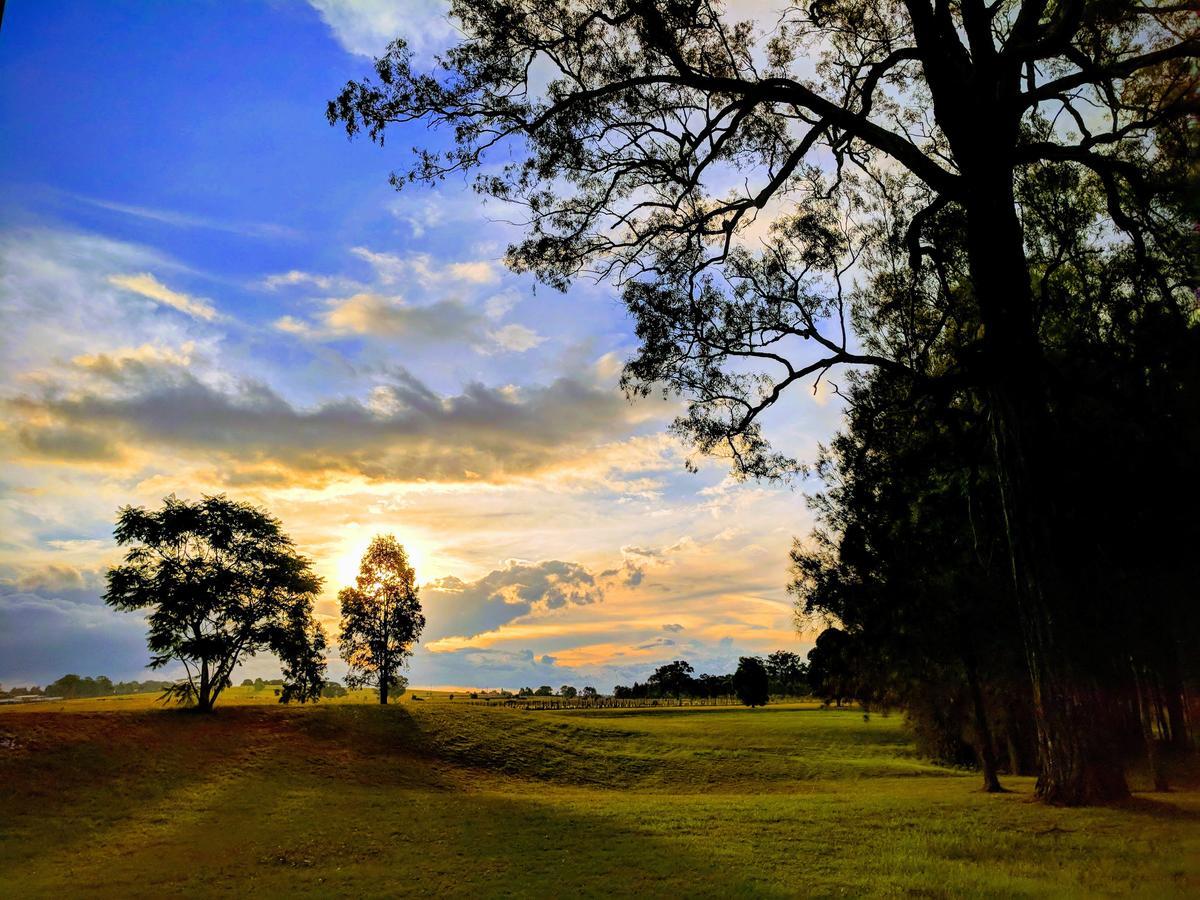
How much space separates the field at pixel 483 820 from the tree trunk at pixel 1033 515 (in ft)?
3.70

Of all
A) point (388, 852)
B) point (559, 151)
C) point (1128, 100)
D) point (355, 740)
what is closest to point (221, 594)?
point (355, 740)

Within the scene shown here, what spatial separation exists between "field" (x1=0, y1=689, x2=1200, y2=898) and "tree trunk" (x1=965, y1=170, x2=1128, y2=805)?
3.70 feet

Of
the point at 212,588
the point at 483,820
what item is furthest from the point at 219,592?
the point at 483,820

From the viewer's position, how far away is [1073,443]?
23.0 meters

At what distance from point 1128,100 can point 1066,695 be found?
53.1ft

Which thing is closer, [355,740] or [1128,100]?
[1128,100]

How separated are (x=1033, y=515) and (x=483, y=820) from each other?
18.6m

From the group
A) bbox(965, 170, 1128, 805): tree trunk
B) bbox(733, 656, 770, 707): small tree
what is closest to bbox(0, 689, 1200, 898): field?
bbox(965, 170, 1128, 805): tree trunk

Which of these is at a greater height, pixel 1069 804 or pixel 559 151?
pixel 559 151

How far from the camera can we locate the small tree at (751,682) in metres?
128

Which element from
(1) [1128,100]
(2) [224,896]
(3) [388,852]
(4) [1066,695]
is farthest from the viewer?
(1) [1128,100]

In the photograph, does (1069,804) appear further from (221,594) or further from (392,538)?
(392,538)

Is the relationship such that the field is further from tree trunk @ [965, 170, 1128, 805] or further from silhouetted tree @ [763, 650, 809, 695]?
silhouetted tree @ [763, 650, 809, 695]

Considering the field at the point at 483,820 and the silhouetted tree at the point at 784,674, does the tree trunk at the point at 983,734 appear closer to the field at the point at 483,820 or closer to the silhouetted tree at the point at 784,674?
the field at the point at 483,820
